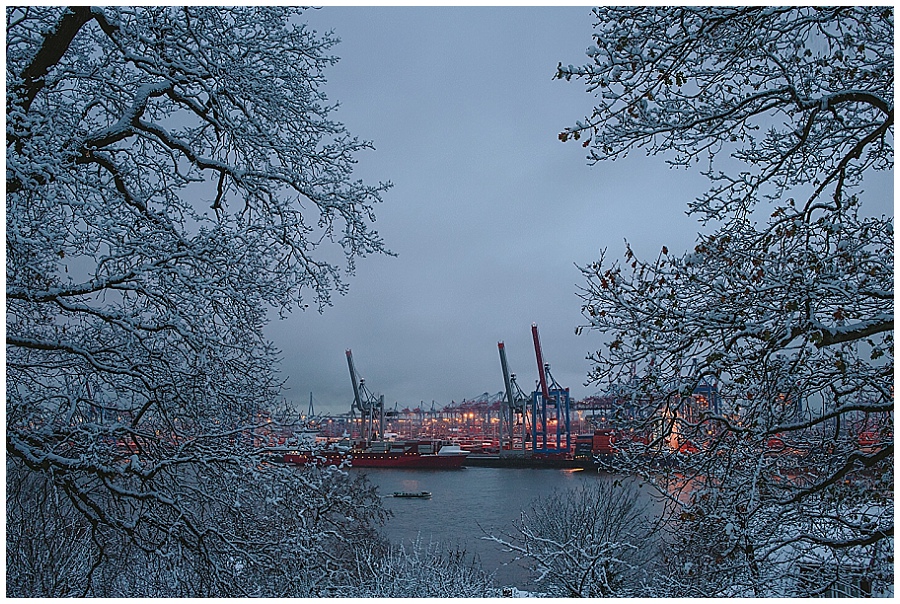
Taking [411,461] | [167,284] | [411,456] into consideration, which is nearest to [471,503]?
[411,461]

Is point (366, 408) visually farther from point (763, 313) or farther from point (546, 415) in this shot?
point (763, 313)

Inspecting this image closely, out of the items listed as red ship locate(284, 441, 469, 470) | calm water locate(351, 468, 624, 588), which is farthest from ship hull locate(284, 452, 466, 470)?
calm water locate(351, 468, 624, 588)

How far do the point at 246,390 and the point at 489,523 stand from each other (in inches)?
897

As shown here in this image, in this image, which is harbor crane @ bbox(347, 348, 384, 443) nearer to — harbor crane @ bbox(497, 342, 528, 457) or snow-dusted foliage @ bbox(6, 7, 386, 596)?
harbor crane @ bbox(497, 342, 528, 457)

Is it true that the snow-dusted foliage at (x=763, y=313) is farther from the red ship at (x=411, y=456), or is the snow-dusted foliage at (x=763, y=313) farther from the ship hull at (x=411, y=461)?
the ship hull at (x=411, y=461)

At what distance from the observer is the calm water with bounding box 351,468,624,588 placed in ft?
66.2

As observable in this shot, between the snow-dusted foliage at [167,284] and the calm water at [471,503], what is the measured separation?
794 centimetres

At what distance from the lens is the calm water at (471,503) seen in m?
20.2

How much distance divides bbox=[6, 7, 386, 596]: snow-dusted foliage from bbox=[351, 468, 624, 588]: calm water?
7939 millimetres

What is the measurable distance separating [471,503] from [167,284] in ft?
99.2

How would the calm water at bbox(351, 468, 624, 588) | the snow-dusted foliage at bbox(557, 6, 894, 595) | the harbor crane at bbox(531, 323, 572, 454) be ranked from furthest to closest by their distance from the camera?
the harbor crane at bbox(531, 323, 572, 454) → the calm water at bbox(351, 468, 624, 588) → the snow-dusted foliage at bbox(557, 6, 894, 595)

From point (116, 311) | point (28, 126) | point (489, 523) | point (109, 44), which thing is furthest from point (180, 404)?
point (489, 523)

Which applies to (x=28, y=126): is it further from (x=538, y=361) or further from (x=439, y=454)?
(x=439, y=454)

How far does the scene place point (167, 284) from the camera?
130 inches
